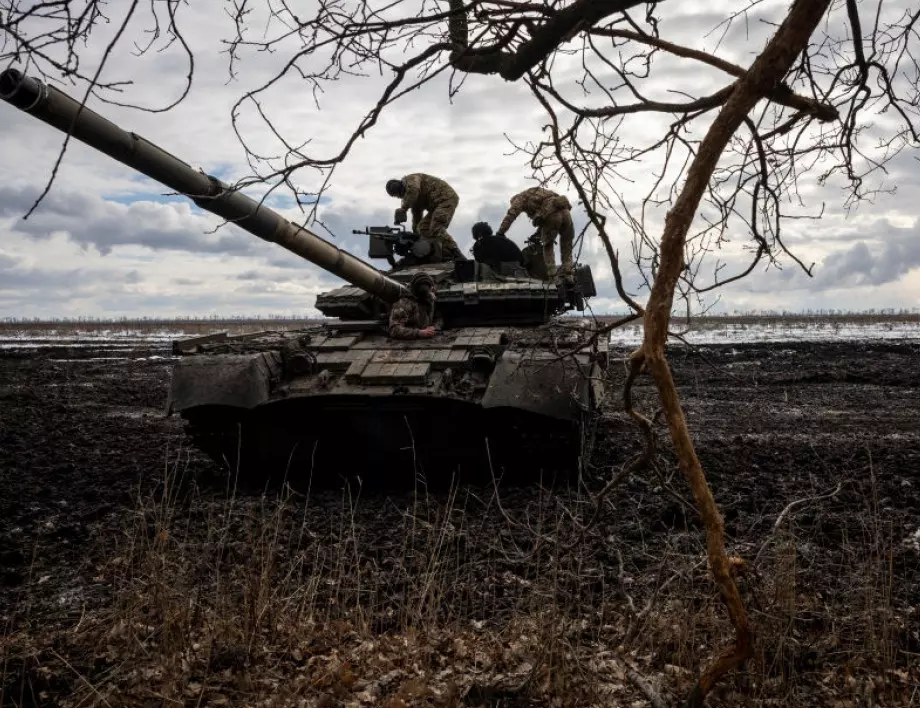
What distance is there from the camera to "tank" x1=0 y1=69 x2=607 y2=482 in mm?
7805

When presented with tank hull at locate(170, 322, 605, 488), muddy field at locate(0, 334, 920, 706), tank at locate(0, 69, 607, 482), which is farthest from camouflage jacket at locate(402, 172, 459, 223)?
muddy field at locate(0, 334, 920, 706)

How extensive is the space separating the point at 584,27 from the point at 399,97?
28.0 inches

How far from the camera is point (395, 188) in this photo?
11.5 meters

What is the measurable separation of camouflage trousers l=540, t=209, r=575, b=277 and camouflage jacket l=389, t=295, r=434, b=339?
1794 millimetres

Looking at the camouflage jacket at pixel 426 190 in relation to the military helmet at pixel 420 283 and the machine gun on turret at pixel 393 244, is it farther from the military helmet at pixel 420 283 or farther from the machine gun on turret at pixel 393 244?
the military helmet at pixel 420 283

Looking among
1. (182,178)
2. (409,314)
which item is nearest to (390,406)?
(409,314)

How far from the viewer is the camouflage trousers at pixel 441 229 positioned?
11.5 m

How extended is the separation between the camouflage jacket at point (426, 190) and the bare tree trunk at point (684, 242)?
8499mm

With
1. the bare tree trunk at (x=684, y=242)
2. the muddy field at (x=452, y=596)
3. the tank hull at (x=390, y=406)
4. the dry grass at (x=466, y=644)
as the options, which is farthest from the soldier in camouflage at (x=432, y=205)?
the bare tree trunk at (x=684, y=242)

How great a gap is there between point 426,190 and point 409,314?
2563 millimetres

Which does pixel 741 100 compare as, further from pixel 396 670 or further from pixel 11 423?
pixel 11 423

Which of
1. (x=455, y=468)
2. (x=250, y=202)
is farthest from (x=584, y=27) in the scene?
(x=455, y=468)

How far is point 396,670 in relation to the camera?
448cm

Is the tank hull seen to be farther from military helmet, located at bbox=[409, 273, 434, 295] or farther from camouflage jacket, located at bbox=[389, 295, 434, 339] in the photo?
military helmet, located at bbox=[409, 273, 434, 295]
